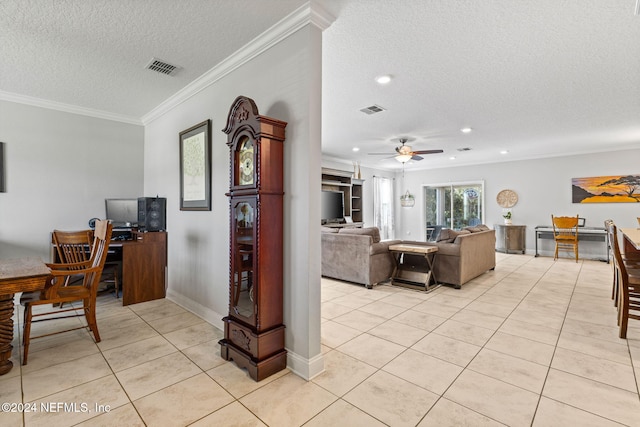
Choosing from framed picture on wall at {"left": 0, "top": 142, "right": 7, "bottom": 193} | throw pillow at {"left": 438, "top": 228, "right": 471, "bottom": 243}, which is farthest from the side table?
framed picture on wall at {"left": 0, "top": 142, "right": 7, "bottom": 193}

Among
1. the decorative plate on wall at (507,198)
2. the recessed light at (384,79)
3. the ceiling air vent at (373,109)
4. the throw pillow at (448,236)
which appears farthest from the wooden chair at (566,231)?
the recessed light at (384,79)

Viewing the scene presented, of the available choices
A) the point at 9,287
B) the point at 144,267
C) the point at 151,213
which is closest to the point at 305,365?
the point at 9,287

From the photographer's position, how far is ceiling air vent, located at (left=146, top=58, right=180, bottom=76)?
9.37ft

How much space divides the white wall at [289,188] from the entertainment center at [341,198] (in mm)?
4593

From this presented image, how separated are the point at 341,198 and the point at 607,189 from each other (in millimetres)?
6220

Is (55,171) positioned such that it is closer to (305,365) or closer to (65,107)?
(65,107)

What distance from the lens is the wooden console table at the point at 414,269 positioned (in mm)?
4266

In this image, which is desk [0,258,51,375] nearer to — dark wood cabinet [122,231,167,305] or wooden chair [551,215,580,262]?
dark wood cabinet [122,231,167,305]

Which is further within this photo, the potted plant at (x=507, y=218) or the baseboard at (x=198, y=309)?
the potted plant at (x=507, y=218)

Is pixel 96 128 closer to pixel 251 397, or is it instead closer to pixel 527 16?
pixel 251 397

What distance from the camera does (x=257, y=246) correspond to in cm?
210

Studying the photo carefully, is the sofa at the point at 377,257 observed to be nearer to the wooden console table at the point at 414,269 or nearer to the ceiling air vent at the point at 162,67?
the wooden console table at the point at 414,269

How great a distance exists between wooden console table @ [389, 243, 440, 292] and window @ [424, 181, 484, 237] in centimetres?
467

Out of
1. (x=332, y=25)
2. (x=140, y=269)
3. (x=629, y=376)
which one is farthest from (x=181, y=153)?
(x=629, y=376)
